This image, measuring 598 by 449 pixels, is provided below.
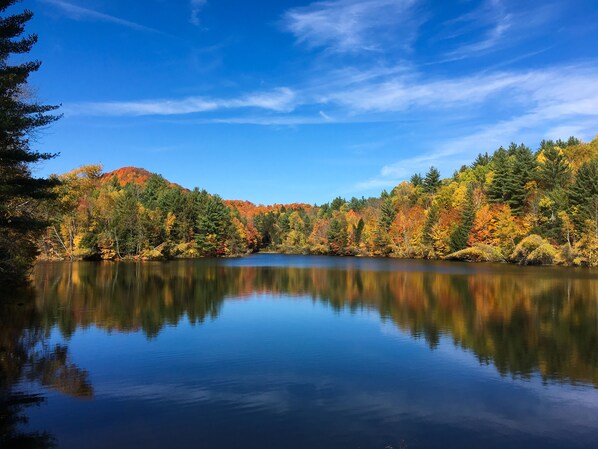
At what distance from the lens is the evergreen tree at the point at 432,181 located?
324 feet

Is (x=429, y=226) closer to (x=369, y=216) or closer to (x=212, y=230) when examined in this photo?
(x=369, y=216)

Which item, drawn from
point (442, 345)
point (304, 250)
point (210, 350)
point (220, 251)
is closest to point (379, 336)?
point (442, 345)

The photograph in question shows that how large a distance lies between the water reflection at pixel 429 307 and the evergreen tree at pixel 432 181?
191 ft

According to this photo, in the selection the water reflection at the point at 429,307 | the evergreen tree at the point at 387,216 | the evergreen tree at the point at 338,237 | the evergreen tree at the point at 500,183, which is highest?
the evergreen tree at the point at 500,183

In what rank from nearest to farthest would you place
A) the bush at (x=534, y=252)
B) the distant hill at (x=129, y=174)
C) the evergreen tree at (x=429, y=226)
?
the bush at (x=534, y=252) → the evergreen tree at (x=429, y=226) → the distant hill at (x=129, y=174)

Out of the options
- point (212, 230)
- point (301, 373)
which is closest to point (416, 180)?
point (212, 230)

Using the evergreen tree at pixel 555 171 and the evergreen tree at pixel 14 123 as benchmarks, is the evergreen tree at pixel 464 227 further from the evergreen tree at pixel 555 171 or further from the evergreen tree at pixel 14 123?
the evergreen tree at pixel 14 123

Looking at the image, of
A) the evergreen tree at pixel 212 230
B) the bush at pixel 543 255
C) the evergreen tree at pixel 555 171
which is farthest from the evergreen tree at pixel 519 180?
the evergreen tree at pixel 212 230

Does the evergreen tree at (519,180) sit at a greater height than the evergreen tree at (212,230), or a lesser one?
greater

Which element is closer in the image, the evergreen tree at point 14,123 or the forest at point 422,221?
the evergreen tree at point 14,123

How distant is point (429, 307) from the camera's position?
25.0 m

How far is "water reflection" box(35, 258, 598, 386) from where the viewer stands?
607 inches

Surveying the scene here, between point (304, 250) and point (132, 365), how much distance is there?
103911 millimetres

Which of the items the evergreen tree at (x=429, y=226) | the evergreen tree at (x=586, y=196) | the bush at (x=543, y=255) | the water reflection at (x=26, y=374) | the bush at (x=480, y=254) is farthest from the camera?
the evergreen tree at (x=429, y=226)
